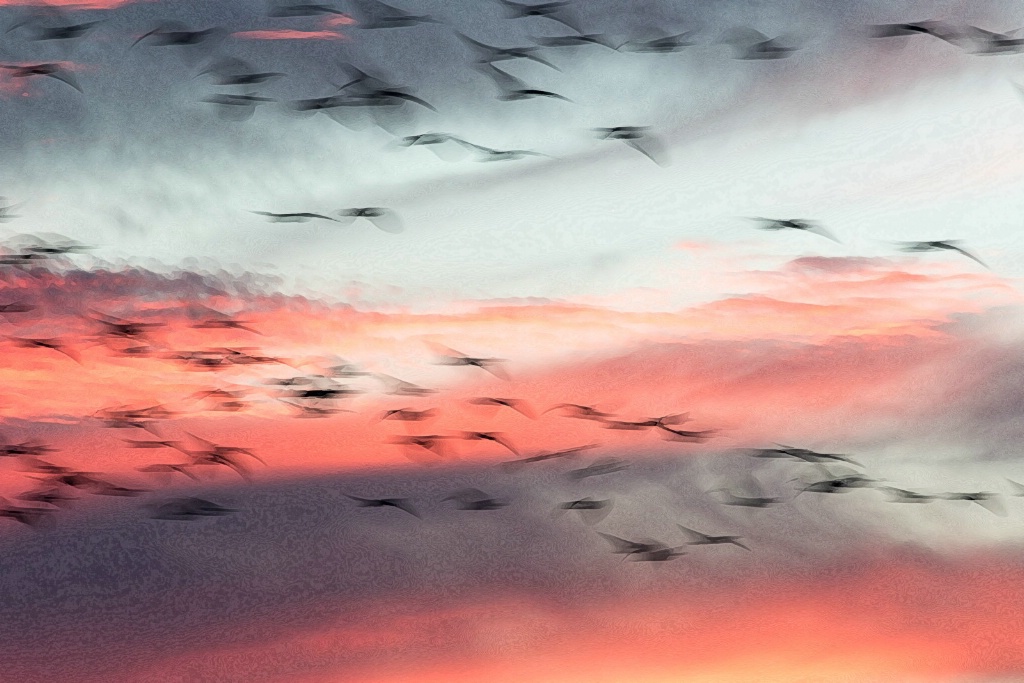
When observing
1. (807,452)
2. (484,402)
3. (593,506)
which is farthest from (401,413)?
(807,452)

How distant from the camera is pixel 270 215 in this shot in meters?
8.09

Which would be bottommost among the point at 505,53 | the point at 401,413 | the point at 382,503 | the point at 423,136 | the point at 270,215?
the point at 382,503

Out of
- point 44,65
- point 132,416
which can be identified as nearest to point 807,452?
point 132,416

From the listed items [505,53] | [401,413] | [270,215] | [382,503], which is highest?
[505,53]

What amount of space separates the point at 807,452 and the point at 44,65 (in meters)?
6.65

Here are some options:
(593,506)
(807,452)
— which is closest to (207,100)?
(593,506)

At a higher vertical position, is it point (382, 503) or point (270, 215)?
point (270, 215)

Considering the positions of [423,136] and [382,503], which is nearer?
[423,136]

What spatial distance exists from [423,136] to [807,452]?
3.87 metres

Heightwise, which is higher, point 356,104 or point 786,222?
point 356,104

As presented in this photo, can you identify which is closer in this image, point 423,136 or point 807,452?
point 423,136

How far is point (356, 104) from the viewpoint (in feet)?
25.8

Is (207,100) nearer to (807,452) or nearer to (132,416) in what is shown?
(132,416)

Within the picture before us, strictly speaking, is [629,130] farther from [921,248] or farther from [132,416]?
[132,416]
